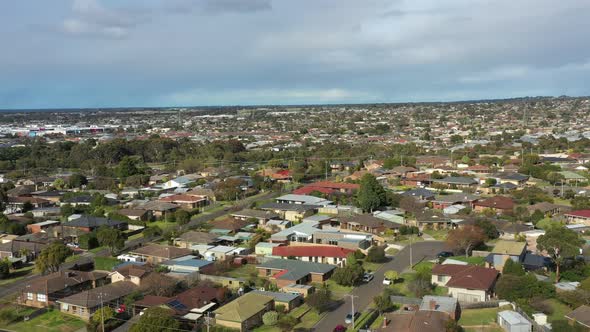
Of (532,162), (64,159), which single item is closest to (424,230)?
(532,162)

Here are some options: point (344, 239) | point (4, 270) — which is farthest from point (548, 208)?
point (4, 270)

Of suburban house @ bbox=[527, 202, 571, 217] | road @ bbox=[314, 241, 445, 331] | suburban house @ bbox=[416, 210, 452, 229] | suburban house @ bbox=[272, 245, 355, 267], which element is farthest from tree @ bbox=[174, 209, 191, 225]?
suburban house @ bbox=[527, 202, 571, 217]

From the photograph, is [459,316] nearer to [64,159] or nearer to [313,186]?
[313,186]

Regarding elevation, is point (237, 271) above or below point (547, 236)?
below

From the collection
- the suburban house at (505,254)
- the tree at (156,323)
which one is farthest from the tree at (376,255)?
the tree at (156,323)

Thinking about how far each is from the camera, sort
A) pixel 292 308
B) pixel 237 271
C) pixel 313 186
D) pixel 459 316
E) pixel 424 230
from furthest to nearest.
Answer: pixel 313 186 < pixel 424 230 < pixel 237 271 < pixel 292 308 < pixel 459 316

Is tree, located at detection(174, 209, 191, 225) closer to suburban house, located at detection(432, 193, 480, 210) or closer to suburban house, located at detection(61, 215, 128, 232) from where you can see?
suburban house, located at detection(61, 215, 128, 232)
